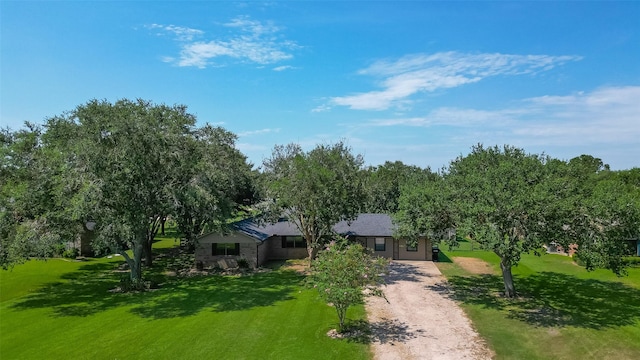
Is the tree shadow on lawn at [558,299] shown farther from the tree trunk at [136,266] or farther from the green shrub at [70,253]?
the green shrub at [70,253]

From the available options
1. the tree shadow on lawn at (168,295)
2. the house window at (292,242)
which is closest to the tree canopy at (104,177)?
the tree shadow on lawn at (168,295)

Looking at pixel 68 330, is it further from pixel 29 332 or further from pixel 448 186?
pixel 448 186

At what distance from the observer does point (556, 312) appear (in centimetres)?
2269

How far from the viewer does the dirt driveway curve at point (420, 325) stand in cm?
1755

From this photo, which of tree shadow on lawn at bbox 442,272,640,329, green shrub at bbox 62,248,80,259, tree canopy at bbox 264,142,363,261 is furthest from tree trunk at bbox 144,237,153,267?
tree shadow on lawn at bbox 442,272,640,329

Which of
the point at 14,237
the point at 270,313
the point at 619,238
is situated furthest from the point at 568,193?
the point at 14,237

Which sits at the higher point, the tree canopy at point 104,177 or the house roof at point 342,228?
the tree canopy at point 104,177

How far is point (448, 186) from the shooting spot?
2659 centimetres

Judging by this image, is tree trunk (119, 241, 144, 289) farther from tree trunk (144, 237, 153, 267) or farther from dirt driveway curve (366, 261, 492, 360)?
dirt driveway curve (366, 261, 492, 360)

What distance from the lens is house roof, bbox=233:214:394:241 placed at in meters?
37.8

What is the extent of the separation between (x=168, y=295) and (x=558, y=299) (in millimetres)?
25378

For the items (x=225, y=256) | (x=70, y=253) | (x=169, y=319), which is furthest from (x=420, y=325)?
(x=70, y=253)

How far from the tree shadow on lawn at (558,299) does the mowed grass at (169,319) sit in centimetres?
886

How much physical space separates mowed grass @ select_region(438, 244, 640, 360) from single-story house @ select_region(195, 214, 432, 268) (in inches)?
195
